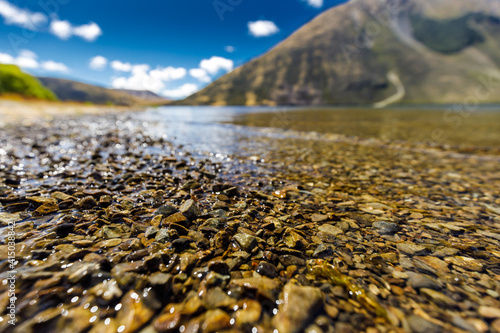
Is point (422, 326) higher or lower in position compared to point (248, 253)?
higher

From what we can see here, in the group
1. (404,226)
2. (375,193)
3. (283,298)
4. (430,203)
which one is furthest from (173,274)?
(430,203)

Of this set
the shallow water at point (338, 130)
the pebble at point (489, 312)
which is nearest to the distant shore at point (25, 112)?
the shallow water at point (338, 130)

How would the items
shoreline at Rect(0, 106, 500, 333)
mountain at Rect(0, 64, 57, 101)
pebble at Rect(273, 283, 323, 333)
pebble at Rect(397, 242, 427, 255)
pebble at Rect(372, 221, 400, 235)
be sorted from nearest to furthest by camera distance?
pebble at Rect(273, 283, 323, 333) → shoreline at Rect(0, 106, 500, 333) → pebble at Rect(397, 242, 427, 255) → pebble at Rect(372, 221, 400, 235) → mountain at Rect(0, 64, 57, 101)

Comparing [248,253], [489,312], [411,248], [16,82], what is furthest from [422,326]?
[16,82]

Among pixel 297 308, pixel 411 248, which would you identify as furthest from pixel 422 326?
pixel 411 248

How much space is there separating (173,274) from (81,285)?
0.97 metres

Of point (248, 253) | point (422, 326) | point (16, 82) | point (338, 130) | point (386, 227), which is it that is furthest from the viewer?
point (16, 82)

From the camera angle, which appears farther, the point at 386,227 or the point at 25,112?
the point at 25,112

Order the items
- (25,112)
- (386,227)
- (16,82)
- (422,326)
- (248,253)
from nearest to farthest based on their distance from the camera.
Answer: (422,326), (248,253), (386,227), (25,112), (16,82)

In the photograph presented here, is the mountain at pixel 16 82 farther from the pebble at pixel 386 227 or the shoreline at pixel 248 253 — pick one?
Result: the pebble at pixel 386 227

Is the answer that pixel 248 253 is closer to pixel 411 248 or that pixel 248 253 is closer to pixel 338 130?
pixel 411 248

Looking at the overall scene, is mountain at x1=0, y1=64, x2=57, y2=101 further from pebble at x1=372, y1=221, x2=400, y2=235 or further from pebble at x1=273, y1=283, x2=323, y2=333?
pebble at x1=372, y1=221, x2=400, y2=235

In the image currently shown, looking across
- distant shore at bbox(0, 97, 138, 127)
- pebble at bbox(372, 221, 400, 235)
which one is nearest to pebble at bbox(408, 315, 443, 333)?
pebble at bbox(372, 221, 400, 235)

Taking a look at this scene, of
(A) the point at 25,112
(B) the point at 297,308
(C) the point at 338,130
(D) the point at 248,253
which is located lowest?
(A) the point at 25,112
